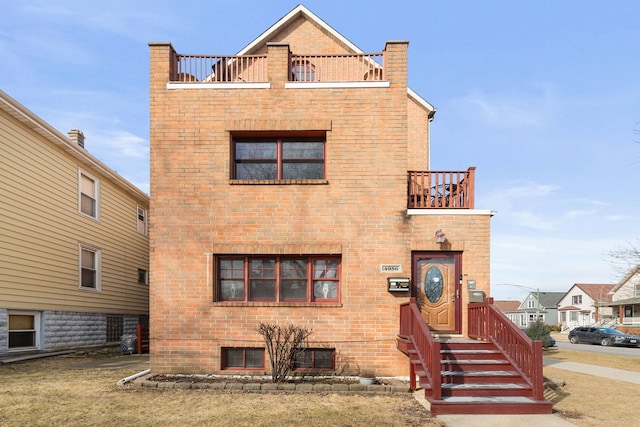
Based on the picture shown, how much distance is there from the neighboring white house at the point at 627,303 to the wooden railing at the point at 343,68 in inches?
1469

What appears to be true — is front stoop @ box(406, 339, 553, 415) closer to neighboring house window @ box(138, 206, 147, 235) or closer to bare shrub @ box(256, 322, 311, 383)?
bare shrub @ box(256, 322, 311, 383)

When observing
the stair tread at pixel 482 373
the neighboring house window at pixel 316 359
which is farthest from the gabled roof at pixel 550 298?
the stair tread at pixel 482 373

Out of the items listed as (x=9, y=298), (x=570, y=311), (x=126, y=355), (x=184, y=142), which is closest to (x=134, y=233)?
(x=126, y=355)

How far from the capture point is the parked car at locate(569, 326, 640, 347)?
28.2 meters

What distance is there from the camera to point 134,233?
19.4 meters

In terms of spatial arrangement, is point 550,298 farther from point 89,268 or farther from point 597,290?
point 89,268

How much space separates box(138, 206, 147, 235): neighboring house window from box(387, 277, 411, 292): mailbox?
1416cm

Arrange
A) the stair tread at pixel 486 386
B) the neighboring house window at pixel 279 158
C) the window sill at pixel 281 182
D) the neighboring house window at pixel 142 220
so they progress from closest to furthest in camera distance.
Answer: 1. the stair tread at pixel 486 386
2. the window sill at pixel 281 182
3. the neighboring house window at pixel 279 158
4. the neighboring house window at pixel 142 220

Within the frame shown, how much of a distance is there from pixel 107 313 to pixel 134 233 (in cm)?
387

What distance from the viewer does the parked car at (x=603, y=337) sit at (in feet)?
92.4

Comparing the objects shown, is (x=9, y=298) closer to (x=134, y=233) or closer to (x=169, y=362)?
(x=169, y=362)

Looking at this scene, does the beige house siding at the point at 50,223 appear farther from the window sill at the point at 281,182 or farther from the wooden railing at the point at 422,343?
the wooden railing at the point at 422,343

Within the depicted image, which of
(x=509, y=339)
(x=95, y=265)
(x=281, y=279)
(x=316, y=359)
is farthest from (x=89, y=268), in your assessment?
(x=509, y=339)

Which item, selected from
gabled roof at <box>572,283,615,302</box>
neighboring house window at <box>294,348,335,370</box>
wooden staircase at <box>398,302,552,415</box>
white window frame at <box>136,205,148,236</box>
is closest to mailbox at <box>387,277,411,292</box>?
wooden staircase at <box>398,302,552,415</box>
